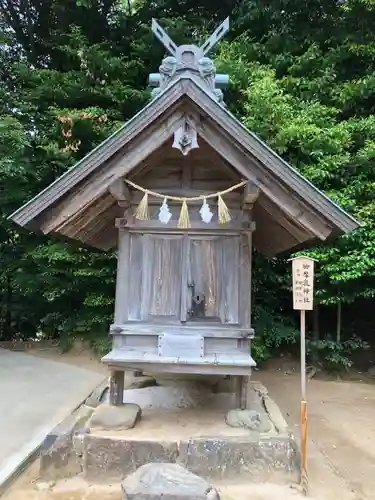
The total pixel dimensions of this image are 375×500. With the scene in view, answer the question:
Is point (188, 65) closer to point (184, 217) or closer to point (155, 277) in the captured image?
point (184, 217)

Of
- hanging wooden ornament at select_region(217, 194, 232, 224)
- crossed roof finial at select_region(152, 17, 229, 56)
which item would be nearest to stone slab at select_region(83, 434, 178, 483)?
hanging wooden ornament at select_region(217, 194, 232, 224)

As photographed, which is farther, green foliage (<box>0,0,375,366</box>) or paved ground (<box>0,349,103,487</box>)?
green foliage (<box>0,0,375,366</box>)

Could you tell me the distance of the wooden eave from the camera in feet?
14.3

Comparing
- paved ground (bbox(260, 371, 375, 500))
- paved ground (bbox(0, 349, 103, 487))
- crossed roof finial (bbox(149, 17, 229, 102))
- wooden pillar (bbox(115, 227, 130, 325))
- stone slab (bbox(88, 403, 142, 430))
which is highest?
crossed roof finial (bbox(149, 17, 229, 102))

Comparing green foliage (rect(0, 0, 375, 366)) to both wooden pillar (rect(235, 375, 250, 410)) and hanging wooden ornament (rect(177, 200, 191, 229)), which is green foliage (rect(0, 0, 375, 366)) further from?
hanging wooden ornament (rect(177, 200, 191, 229))

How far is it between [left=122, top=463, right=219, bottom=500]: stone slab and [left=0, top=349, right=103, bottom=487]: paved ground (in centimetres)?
144

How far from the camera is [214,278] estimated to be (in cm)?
487

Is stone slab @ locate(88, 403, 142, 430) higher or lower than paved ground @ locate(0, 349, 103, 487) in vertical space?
higher

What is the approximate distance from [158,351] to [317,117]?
699 cm

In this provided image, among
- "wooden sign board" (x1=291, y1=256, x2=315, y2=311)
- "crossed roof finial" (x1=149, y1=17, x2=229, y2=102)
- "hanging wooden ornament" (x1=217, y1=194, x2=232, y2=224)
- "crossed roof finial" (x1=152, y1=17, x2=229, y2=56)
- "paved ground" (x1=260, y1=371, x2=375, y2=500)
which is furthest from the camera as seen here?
"crossed roof finial" (x1=152, y1=17, x2=229, y2=56)

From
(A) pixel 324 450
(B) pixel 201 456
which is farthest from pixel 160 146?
(A) pixel 324 450

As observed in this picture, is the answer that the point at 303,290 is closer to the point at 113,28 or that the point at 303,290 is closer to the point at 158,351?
the point at 158,351

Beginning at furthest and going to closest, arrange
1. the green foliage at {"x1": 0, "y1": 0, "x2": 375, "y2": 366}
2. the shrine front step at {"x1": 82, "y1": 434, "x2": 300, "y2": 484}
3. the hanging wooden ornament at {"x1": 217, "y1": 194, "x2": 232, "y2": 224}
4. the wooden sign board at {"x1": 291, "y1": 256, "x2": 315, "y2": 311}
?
the green foliage at {"x1": 0, "y1": 0, "x2": 375, "y2": 366}
the hanging wooden ornament at {"x1": 217, "y1": 194, "x2": 232, "y2": 224}
the wooden sign board at {"x1": 291, "y1": 256, "x2": 315, "y2": 311}
the shrine front step at {"x1": 82, "y1": 434, "x2": 300, "y2": 484}

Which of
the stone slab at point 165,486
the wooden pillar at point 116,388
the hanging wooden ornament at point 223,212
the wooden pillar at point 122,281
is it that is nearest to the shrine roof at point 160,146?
the hanging wooden ornament at point 223,212
